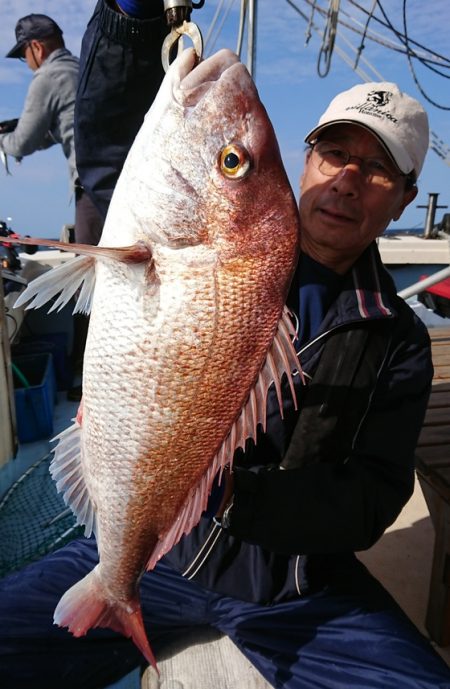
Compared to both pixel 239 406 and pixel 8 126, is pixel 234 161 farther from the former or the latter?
pixel 8 126

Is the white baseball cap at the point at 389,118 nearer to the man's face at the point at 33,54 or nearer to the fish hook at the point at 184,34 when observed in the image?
the fish hook at the point at 184,34

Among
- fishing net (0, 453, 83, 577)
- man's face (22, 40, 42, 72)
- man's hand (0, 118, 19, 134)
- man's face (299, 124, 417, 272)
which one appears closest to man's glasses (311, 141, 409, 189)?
man's face (299, 124, 417, 272)

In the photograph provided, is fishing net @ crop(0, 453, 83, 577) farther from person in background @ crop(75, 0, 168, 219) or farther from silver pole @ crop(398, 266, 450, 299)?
silver pole @ crop(398, 266, 450, 299)

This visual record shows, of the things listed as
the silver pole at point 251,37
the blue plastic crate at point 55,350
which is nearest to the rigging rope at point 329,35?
the silver pole at point 251,37

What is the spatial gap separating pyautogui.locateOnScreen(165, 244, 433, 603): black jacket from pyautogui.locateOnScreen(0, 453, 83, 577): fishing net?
1.36m

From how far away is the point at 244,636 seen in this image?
84.7 inches

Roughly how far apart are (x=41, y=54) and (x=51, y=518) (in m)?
4.03

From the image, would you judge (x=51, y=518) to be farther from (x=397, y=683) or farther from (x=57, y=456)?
(x=397, y=683)

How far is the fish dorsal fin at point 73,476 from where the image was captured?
1658 mm

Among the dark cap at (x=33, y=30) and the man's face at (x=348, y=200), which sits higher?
the dark cap at (x=33, y=30)

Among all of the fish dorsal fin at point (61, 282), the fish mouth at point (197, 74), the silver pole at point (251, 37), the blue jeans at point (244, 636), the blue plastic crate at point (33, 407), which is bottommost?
the blue jeans at point (244, 636)

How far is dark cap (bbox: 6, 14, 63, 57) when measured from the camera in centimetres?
462

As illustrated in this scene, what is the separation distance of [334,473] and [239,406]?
79 centimetres

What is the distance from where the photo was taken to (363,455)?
2117mm
